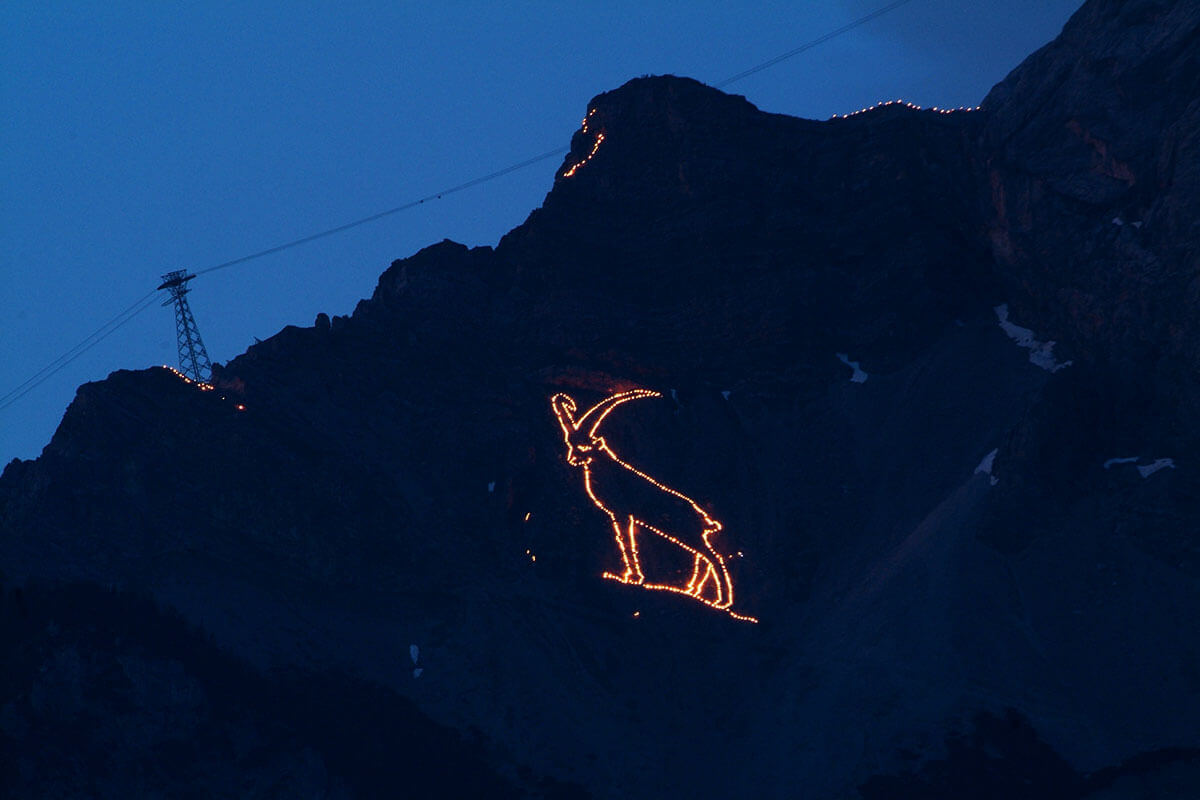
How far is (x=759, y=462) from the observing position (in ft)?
265

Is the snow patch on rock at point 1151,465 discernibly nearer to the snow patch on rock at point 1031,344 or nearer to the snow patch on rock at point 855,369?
the snow patch on rock at point 1031,344

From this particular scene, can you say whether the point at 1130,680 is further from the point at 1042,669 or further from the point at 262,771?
the point at 262,771

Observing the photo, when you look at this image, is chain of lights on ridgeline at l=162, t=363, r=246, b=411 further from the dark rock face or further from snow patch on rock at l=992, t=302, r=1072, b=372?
snow patch on rock at l=992, t=302, r=1072, b=372

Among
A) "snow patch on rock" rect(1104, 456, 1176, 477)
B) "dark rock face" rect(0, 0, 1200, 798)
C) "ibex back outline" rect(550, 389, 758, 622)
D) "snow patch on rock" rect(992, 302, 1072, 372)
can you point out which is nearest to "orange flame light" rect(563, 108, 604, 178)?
"dark rock face" rect(0, 0, 1200, 798)

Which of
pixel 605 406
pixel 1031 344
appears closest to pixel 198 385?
pixel 605 406

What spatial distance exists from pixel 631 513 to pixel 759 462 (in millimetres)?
8063

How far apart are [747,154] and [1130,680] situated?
42.3 m

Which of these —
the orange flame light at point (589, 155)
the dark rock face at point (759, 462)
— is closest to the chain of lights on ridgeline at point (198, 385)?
the dark rock face at point (759, 462)

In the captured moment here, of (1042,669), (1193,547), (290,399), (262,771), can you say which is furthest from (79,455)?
(1193,547)

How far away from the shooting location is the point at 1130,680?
60438 mm

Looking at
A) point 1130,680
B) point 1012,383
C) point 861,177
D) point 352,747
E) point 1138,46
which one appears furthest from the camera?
point 861,177

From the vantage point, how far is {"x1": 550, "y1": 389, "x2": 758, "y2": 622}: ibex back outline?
7531 centimetres

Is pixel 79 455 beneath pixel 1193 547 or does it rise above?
above

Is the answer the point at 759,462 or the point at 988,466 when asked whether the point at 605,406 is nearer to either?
the point at 759,462
